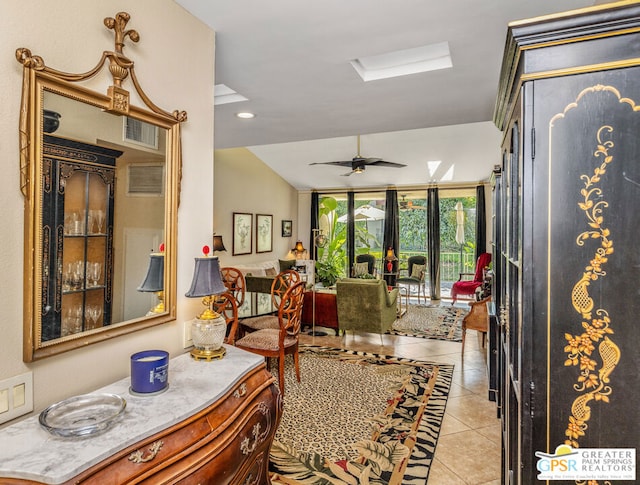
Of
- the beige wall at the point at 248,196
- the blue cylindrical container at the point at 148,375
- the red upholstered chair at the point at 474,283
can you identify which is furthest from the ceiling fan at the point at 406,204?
the blue cylindrical container at the point at 148,375

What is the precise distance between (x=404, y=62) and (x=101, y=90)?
1.85m

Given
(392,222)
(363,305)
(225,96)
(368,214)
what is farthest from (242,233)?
(225,96)

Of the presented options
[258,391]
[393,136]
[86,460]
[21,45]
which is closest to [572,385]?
[258,391]

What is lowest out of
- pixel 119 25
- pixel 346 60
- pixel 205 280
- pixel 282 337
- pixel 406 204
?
pixel 282 337

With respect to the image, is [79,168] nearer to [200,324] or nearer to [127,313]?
[127,313]

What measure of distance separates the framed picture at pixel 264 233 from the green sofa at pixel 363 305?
380 centimetres

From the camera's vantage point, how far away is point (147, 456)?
103cm

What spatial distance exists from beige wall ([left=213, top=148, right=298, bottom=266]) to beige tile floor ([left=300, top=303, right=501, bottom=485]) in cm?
307

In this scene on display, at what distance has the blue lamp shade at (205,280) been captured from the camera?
1629 millimetres

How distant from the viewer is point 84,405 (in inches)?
47.0

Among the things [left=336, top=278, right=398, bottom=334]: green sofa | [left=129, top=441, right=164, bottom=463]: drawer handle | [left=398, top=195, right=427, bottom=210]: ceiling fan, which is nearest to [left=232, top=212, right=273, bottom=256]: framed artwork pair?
[left=398, top=195, right=427, bottom=210]: ceiling fan

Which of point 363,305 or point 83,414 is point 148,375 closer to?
point 83,414

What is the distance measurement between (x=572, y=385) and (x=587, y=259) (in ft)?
1.34

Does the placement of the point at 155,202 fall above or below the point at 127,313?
above
